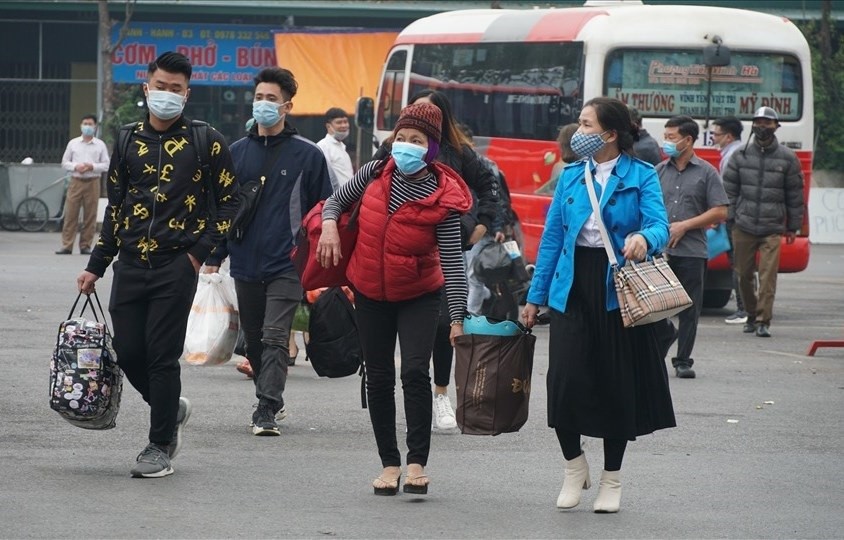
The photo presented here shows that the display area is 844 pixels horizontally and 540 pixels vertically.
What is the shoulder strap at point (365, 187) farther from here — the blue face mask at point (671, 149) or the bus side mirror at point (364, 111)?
the bus side mirror at point (364, 111)

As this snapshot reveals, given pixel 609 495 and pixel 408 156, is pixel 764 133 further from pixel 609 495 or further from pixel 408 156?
pixel 609 495

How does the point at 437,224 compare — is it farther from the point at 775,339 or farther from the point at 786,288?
the point at 786,288

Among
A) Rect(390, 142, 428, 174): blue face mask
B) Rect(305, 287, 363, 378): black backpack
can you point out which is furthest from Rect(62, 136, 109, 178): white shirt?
Rect(390, 142, 428, 174): blue face mask

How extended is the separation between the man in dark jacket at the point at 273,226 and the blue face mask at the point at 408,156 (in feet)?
5.43

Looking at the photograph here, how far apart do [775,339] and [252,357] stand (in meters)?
6.59

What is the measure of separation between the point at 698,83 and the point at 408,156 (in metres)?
10.3

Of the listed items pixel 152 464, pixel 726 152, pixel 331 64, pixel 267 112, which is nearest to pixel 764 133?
pixel 726 152

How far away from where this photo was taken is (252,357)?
346 inches

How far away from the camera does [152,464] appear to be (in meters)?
7.28

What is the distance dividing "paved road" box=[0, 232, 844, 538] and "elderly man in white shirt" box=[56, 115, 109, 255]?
30.7 feet

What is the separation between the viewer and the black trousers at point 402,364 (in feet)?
23.1

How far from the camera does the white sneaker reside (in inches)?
354

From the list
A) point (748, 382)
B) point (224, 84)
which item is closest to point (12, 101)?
point (224, 84)

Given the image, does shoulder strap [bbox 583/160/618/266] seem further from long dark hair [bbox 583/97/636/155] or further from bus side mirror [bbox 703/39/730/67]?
bus side mirror [bbox 703/39/730/67]
